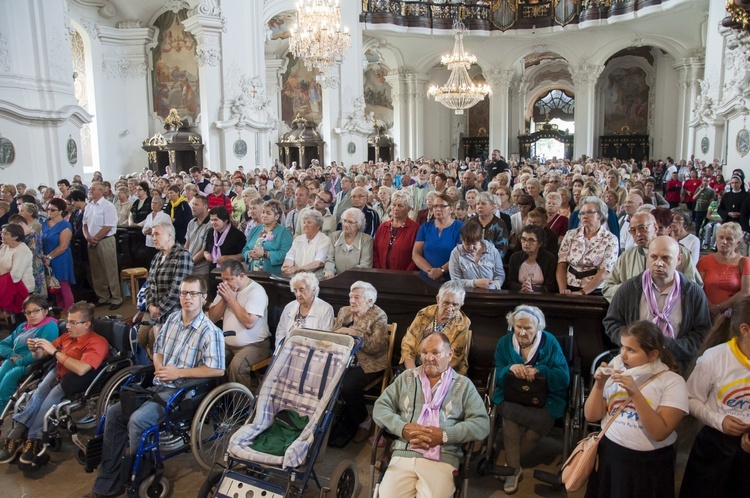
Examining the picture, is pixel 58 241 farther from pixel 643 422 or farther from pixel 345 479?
pixel 643 422

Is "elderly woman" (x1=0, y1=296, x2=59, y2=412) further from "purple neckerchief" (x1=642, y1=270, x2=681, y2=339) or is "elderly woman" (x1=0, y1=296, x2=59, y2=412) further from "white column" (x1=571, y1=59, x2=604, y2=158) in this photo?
"white column" (x1=571, y1=59, x2=604, y2=158)

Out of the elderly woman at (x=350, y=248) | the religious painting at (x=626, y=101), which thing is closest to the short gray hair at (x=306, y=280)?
the elderly woman at (x=350, y=248)

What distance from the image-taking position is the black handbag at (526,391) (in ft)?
12.4

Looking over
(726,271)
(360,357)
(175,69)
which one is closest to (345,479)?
(360,357)

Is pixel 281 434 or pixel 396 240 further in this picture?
pixel 396 240

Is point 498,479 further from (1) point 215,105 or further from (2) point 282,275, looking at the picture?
(1) point 215,105

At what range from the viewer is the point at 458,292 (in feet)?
13.9

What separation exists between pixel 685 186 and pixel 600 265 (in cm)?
1232

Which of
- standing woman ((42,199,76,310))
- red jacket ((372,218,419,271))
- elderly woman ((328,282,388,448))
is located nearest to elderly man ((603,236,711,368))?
elderly woman ((328,282,388,448))

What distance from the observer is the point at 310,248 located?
5824mm

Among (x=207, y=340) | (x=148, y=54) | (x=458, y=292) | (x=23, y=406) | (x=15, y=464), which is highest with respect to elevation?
(x=148, y=54)

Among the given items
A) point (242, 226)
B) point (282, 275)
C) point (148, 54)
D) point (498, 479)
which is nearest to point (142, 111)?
point (148, 54)

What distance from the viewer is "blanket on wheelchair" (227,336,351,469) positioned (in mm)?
3691

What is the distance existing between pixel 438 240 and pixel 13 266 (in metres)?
4.55
